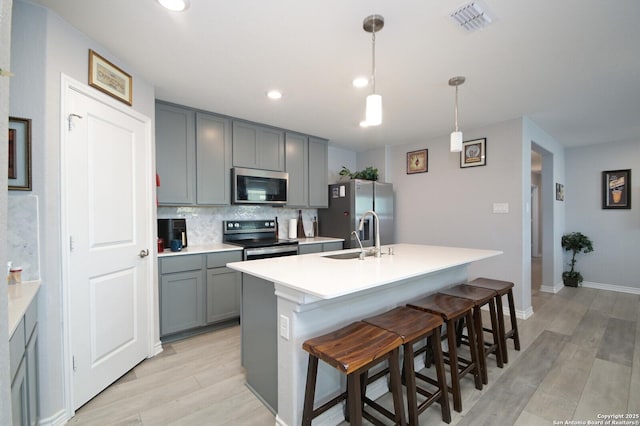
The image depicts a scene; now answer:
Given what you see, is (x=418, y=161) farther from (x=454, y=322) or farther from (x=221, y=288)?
(x=221, y=288)

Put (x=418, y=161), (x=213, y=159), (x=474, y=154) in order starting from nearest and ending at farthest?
(x=213, y=159) < (x=474, y=154) < (x=418, y=161)

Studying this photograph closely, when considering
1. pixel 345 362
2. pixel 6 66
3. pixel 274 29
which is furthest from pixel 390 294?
pixel 6 66

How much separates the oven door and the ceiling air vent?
8.66ft

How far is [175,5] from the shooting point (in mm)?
1554

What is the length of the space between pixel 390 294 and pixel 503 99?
90.8 inches

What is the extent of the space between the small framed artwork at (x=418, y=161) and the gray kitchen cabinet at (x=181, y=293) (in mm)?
3334

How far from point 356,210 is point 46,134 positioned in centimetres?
330

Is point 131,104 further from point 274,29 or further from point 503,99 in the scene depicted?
point 503,99

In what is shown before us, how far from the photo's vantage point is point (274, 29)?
1.77 m

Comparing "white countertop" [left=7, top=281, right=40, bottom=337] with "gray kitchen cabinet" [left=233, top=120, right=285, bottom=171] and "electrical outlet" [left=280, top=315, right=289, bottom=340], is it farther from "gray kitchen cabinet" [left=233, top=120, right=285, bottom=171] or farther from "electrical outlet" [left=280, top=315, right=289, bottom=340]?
"gray kitchen cabinet" [left=233, top=120, right=285, bottom=171]

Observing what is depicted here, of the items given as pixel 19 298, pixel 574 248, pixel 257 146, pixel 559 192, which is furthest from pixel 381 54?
pixel 574 248

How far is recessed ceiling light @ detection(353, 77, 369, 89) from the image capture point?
94.3 inches

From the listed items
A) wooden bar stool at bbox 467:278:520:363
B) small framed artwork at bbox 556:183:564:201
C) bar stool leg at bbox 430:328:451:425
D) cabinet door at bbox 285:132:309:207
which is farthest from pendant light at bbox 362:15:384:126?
small framed artwork at bbox 556:183:564:201

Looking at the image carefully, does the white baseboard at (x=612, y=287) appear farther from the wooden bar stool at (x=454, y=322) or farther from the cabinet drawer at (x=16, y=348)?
the cabinet drawer at (x=16, y=348)
